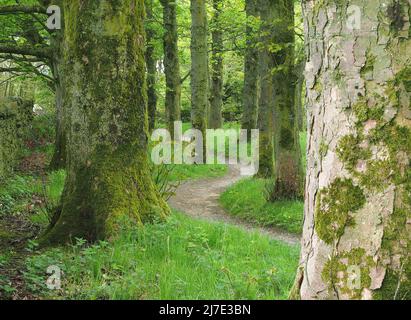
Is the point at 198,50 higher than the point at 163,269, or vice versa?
the point at 198,50

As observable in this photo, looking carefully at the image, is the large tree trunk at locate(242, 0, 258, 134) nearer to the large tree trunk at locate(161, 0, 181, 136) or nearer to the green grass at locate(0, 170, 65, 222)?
the large tree trunk at locate(161, 0, 181, 136)

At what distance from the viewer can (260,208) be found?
10.4 meters

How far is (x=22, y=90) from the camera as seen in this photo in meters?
31.1

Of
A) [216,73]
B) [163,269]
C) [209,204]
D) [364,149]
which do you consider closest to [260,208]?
[209,204]

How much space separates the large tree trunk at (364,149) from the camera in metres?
2.25

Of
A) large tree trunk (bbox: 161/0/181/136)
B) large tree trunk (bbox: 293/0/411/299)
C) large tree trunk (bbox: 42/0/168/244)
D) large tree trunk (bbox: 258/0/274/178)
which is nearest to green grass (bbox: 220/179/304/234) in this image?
large tree trunk (bbox: 258/0/274/178)

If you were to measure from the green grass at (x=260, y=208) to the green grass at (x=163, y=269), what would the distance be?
344 cm

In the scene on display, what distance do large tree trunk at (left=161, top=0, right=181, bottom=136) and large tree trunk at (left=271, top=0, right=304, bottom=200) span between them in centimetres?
689

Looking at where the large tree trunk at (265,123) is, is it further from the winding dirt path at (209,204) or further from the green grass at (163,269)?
→ the green grass at (163,269)

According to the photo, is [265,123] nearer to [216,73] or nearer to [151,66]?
[151,66]

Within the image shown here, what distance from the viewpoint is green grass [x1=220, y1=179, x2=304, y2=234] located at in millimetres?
9445

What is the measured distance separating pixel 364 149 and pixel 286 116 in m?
8.20

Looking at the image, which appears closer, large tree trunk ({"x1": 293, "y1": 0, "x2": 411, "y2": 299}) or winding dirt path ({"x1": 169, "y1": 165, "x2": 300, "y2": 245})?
large tree trunk ({"x1": 293, "y1": 0, "x2": 411, "y2": 299})

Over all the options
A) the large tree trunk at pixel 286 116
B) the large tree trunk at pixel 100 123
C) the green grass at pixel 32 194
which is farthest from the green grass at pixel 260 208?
the large tree trunk at pixel 100 123
